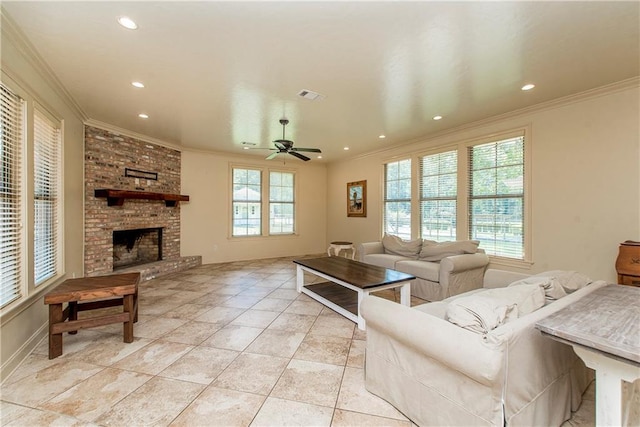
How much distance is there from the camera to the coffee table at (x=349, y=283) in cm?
306

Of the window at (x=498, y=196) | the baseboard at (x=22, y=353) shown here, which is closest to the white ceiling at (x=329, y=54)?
the window at (x=498, y=196)

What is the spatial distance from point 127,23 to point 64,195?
257cm

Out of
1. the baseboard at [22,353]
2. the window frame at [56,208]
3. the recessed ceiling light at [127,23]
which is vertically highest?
the recessed ceiling light at [127,23]

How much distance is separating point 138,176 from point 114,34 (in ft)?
11.6

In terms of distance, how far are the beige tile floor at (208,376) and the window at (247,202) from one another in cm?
357

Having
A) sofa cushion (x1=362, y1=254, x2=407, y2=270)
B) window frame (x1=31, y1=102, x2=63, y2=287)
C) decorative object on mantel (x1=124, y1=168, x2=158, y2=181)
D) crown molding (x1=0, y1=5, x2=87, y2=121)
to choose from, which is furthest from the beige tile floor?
decorative object on mantel (x1=124, y1=168, x2=158, y2=181)

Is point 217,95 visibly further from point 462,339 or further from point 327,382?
point 462,339

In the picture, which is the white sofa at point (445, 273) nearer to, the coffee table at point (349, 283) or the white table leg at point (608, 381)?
the coffee table at point (349, 283)

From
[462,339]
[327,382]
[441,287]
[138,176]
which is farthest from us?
[138,176]

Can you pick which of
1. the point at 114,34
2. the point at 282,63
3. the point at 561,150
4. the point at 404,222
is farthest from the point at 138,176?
the point at 561,150

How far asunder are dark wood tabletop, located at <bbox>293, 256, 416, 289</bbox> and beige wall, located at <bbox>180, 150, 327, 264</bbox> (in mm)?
3205

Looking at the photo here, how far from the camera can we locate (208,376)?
2.15 m

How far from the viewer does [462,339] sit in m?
1.34

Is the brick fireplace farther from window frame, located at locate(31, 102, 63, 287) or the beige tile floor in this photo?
the beige tile floor
